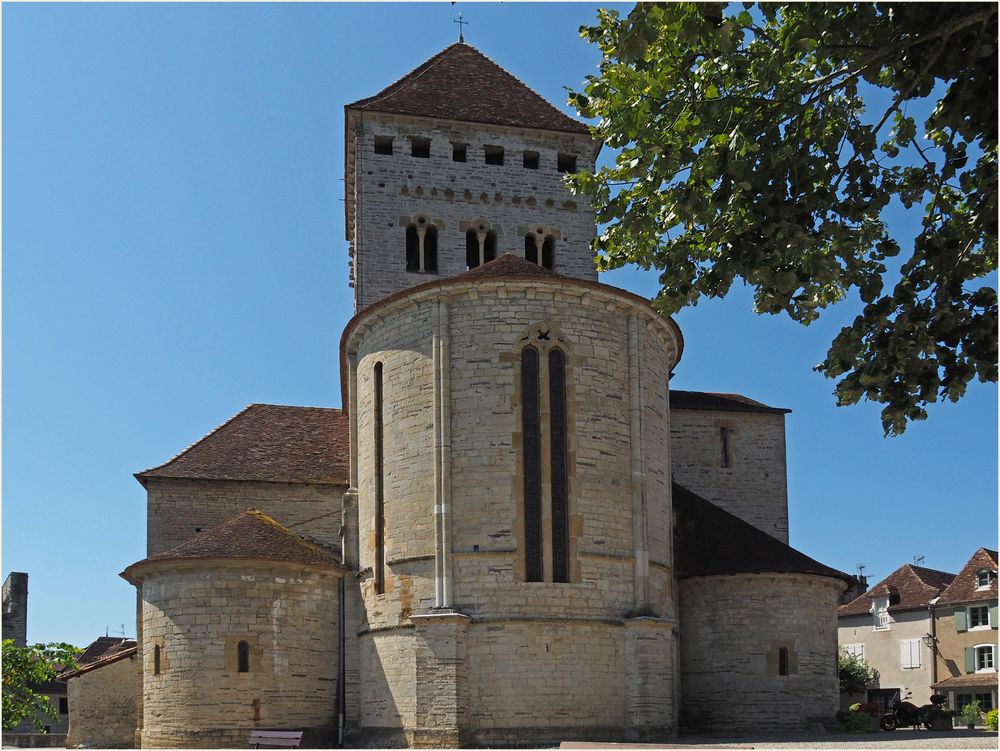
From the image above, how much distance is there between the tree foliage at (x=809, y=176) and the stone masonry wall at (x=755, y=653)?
15.3 m

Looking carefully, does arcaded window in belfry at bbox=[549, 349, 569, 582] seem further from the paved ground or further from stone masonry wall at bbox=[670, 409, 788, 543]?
stone masonry wall at bbox=[670, 409, 788, 543]

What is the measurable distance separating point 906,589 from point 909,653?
9.12 feet

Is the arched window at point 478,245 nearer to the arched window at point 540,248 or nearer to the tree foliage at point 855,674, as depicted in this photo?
the arched window at point 540,248

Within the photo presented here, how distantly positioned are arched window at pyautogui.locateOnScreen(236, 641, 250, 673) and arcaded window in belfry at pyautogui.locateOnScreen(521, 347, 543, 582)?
611 centimetres

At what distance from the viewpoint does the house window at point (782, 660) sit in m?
24.9

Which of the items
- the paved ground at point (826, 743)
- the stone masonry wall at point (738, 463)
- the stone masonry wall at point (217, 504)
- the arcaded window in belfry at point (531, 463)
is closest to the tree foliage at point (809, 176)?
the paved ground at point (826, 743)

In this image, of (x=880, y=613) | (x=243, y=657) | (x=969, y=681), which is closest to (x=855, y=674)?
(x=969, y=681)

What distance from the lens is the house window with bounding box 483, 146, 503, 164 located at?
3488 centimetres

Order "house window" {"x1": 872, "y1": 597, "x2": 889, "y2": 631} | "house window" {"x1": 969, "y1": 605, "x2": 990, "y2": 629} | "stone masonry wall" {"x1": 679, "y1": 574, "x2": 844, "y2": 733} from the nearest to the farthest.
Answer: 1. "stone masonry wall" {"x1": 679, "y1": 574, "x2": 844, "y2": 733}
2. "house window" {"x1": 969, "y1": 605, "x2": 990, "y2": 629}
3. "house window" {"x1": 872, "y1": 597, "x2": 889, "y2": 631}

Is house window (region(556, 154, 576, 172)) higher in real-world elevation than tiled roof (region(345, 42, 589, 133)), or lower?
lower

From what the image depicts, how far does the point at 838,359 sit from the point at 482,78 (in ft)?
93.7

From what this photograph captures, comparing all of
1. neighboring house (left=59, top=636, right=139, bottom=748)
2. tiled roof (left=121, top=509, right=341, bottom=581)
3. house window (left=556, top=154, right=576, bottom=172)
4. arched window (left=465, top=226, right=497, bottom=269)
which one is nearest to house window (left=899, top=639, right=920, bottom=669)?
house window (left=556, top=154, right=576, bottom=172)

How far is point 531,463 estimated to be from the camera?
22.2 meters

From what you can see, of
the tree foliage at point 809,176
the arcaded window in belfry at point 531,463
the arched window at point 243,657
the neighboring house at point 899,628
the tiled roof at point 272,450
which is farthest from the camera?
the neighboring house at point 899,628
